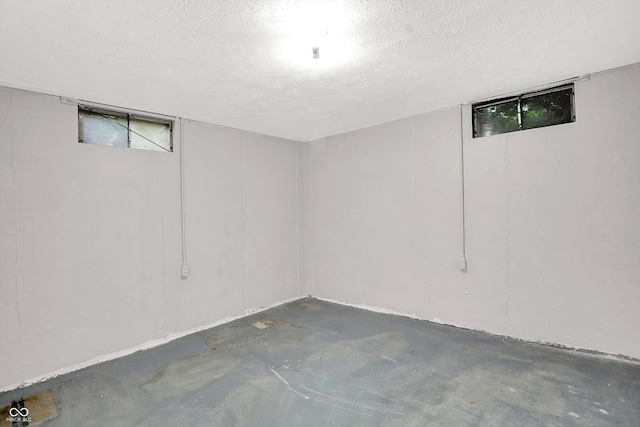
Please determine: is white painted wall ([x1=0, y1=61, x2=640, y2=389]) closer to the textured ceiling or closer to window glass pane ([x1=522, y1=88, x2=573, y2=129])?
window glass pane ([x1=522, y1=88, x2=573, y2=129])

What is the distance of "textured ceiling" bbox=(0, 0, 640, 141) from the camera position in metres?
1.68

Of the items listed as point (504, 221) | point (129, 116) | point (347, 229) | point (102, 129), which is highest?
point (129, 116)

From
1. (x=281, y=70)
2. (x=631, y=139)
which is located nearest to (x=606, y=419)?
(x=631, y=139)

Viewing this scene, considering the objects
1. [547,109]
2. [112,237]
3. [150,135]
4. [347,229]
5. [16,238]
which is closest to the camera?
[16,238]

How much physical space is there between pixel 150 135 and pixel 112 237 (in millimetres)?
1093

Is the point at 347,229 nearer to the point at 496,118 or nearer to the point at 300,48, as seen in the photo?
the point at 496,118

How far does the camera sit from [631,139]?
252cm

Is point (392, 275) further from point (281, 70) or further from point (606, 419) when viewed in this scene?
point (281, 70)

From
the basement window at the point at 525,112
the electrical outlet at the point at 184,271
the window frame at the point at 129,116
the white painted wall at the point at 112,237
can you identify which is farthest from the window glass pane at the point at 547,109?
the electrical outlet at the point at 184,271

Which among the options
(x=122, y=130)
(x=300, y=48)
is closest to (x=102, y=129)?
(x=122, y=130)

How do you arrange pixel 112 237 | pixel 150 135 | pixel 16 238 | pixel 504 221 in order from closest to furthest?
pixel 16 238 < pixel 112 237 < pixel 504 221 < pixel 150 135

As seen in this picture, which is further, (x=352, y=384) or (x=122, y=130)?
(x=122, y=130)

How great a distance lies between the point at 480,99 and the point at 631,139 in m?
1.21

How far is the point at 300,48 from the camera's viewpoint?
2055mm
